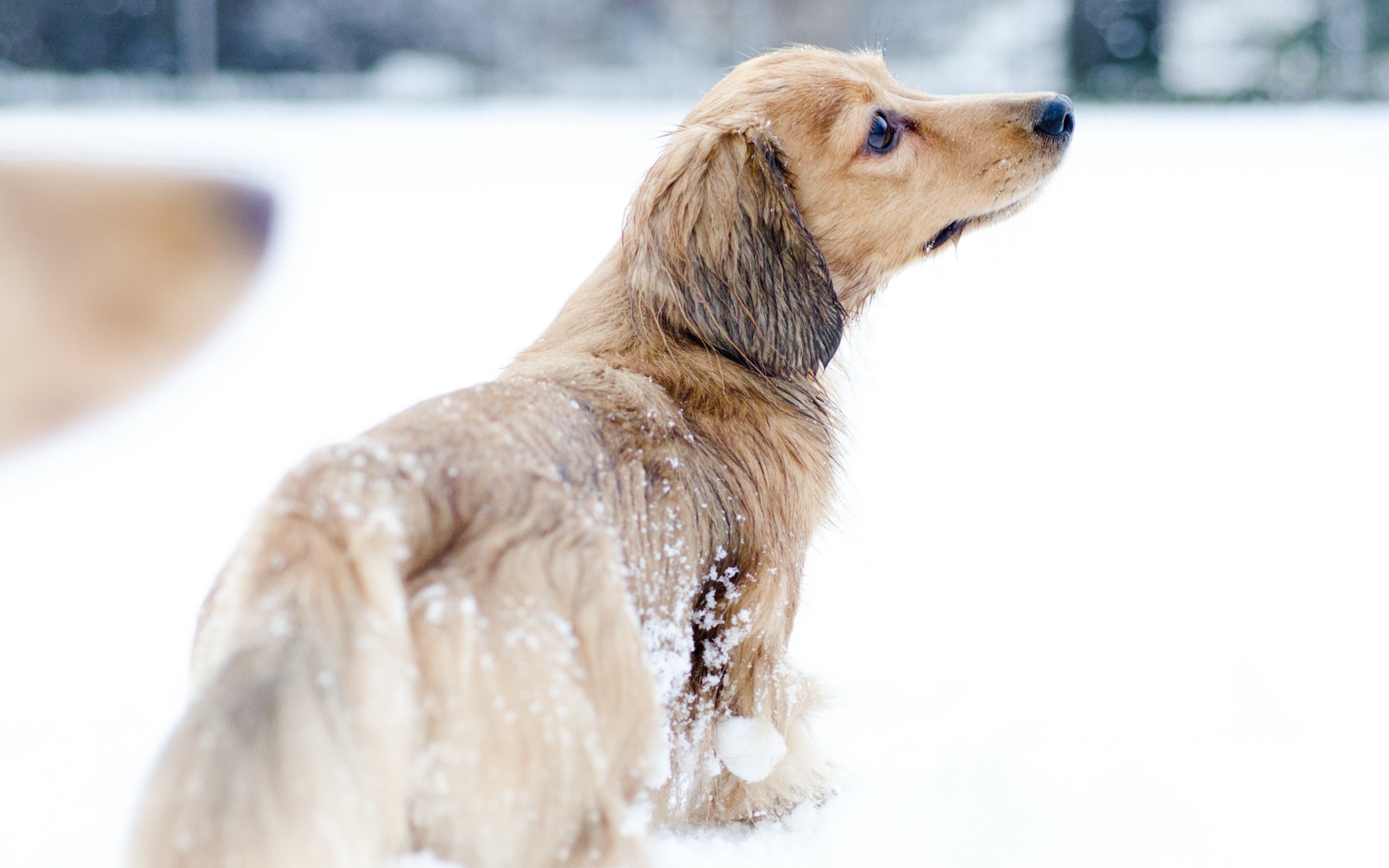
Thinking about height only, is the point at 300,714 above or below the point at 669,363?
below

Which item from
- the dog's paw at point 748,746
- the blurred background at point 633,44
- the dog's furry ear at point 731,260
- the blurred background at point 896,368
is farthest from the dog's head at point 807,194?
the blurred background at point 633,44

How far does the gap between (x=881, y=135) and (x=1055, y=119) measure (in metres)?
0.45

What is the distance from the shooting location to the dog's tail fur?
1062 mm

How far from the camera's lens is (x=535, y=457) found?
1453 mm

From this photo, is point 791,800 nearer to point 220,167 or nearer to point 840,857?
point 840,857

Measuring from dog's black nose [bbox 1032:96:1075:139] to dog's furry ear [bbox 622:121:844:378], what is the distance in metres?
0.67

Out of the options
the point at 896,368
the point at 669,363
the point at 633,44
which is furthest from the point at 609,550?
the point at 633,44

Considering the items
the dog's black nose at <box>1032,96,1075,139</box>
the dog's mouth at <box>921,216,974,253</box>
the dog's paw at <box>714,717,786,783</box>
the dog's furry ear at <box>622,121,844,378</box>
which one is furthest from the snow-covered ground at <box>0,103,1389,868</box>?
the dog's black nose at <box>1032,96,1075,139</box>

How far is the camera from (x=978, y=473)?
397cm

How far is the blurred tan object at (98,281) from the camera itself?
434 cm

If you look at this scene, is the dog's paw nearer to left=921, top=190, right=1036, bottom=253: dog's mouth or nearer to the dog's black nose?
A: left=921, top=190, right=1036, bottom=253: dog's mouth

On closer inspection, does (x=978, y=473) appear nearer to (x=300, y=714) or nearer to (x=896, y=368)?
(x=896, y=368)

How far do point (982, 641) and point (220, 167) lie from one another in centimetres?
524

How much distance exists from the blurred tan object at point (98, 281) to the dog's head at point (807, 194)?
3.41 m
